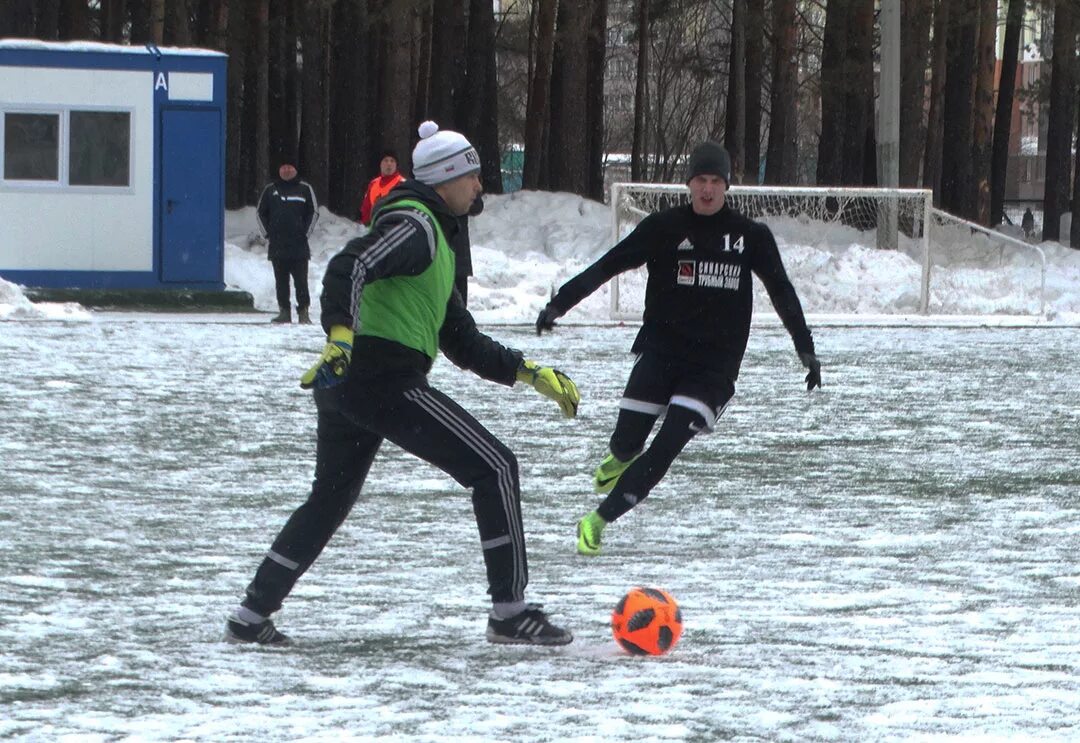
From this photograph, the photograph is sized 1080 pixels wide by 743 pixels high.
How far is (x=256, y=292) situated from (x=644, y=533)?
16.3 meters

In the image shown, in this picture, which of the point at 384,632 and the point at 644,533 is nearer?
the point at 384,632

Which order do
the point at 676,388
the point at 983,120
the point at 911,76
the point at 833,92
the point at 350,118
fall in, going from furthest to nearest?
the point at 983,120
the point at 350,118
the point at 833,92
the point at 911,76
the point at 676,388

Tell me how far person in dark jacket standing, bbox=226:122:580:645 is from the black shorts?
180cm

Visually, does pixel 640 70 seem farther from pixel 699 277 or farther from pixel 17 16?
pixel 699 277

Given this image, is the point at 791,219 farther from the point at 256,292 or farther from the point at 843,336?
the point at 256,292

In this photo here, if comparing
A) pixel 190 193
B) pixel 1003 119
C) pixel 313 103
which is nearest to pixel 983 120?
pixel 1003 119

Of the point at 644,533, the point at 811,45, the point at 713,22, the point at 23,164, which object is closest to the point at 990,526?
the point at 644,533

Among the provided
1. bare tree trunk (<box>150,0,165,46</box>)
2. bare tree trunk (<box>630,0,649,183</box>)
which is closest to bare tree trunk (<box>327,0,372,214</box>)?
bare tree trunk (<box>150,0,165,46</box>)

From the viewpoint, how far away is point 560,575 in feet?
25.4

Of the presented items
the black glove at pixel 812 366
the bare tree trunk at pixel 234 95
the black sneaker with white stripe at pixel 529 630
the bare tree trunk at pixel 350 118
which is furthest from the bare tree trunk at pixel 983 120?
the black sneaker with white stripe at pixel 529 630

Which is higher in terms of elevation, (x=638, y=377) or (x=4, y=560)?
(x=638, y=377)

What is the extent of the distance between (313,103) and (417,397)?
105 ft

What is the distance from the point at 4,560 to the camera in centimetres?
786

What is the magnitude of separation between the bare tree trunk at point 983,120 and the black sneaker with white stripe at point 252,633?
1258 inches
